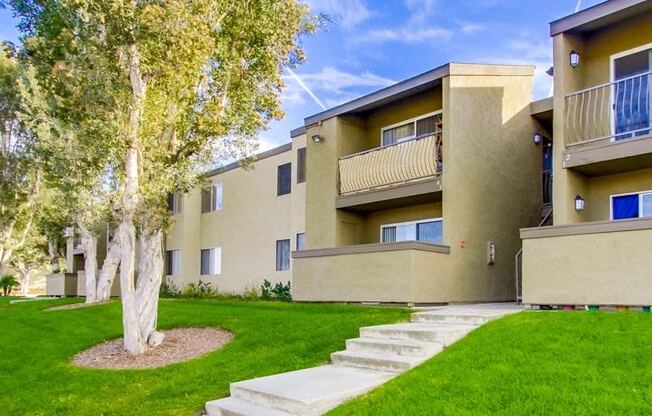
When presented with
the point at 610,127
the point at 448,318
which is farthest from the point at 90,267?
the point at 610,127

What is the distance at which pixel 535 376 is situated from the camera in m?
6.32

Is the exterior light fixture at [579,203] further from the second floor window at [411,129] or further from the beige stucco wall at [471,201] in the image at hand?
the second floor window at [411,129]

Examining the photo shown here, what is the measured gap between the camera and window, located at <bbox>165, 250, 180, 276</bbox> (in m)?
28.0

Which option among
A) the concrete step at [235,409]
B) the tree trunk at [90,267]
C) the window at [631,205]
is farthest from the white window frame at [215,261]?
the concrete step at [235,409]

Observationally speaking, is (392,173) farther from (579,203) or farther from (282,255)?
(282,255)

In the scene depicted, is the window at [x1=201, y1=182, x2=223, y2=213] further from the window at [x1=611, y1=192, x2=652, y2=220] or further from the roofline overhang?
the window at [x1=611, y1=192, x2=652, y2=220]

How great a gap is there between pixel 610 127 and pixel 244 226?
50.4ft

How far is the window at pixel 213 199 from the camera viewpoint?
26.2 m

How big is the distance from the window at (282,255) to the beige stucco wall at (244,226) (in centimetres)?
20

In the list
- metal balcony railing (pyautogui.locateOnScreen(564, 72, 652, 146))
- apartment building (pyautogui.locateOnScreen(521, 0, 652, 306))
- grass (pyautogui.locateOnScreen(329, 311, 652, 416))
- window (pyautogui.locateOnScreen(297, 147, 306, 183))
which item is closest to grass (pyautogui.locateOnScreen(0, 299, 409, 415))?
grass (pyautogui.locateOnScreen(329, 311, 652, 416))

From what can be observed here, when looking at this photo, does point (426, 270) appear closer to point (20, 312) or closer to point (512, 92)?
point (512, 92)

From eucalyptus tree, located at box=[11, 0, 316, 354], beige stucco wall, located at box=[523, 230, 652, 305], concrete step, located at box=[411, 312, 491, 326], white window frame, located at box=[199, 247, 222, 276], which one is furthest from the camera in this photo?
white window frame, located at box=[199, 247, 222, 276]

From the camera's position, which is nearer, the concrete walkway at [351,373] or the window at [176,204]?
the concrete walkway at [351,373]

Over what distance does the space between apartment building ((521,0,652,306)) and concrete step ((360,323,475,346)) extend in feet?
9.02
